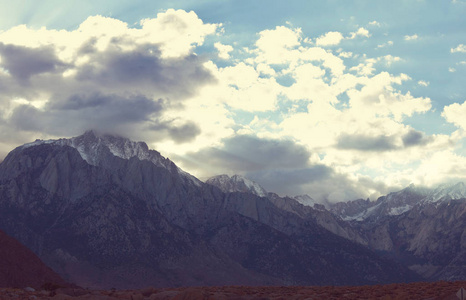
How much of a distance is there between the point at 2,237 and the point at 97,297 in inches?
2135

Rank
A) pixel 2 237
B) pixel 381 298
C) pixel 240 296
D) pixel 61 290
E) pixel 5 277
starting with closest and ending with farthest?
→ pixel 381 298 → pixel 240 296 → pixel 61 290 → pixel 5 277 → pixel 2 237

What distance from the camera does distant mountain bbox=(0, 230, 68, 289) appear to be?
9392 cm

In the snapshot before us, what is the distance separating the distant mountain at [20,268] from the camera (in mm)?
93919

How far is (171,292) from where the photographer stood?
57.5m

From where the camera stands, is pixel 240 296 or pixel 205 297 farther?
A: pixel 240 296

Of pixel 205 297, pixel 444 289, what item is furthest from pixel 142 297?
pixel 444 289

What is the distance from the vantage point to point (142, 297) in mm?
55781

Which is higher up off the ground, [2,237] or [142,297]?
[2,237]

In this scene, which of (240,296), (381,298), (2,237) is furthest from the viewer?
(2,237)

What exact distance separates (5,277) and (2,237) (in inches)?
365

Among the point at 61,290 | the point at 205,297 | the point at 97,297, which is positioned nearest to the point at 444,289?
the point at 205,297

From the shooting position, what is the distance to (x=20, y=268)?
318 feet

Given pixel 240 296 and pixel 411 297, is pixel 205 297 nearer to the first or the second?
pixel 240 296

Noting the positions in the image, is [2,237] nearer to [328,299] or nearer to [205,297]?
[205,297]
